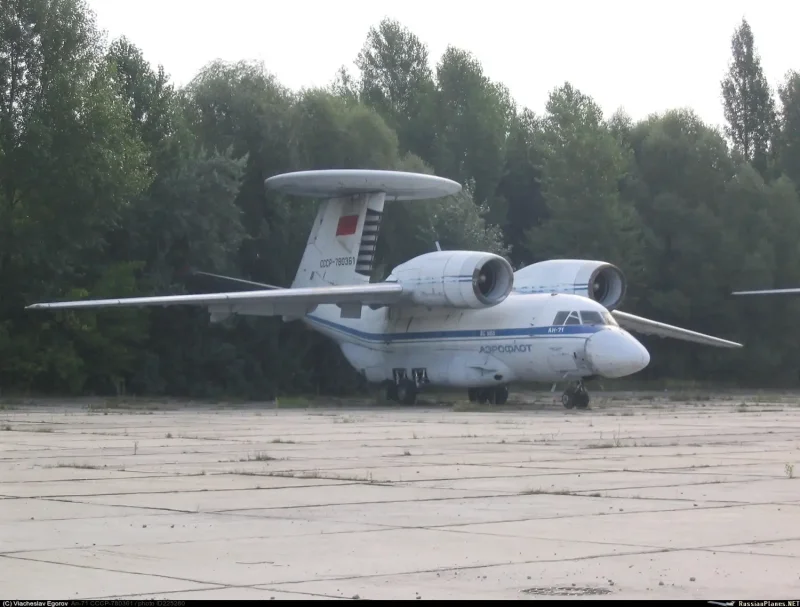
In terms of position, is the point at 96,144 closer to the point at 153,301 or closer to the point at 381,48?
the point at 153,301

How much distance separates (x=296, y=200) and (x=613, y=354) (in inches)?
748

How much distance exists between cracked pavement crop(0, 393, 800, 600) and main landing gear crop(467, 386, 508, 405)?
1463 centimetres

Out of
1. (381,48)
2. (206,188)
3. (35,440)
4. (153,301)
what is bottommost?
(35,440)

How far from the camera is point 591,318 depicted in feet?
92.5

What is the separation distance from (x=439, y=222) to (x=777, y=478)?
3404 cm

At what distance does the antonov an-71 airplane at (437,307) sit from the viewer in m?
28.4

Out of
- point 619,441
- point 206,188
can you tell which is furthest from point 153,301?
point 619,441

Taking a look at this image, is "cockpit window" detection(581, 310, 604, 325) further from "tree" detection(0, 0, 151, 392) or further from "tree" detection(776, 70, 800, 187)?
"tree" detection(776, 70, 800, 187)

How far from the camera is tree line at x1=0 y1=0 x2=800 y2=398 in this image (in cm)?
3441

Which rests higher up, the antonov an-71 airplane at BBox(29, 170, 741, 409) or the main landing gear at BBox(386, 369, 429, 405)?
the antonov an-71 airplane at BBox(29, 170, 741, 409)

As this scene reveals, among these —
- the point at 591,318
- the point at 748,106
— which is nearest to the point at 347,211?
the point at 591,318

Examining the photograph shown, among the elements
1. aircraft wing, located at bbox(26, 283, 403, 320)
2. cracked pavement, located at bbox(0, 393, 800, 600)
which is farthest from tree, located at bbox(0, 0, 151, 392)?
cracked pavement, located at bbox(0, 393, 800, 600)

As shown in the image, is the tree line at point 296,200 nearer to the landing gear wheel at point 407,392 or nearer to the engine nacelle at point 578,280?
the landing gear wheel at point 407,392

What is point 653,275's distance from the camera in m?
51.1
